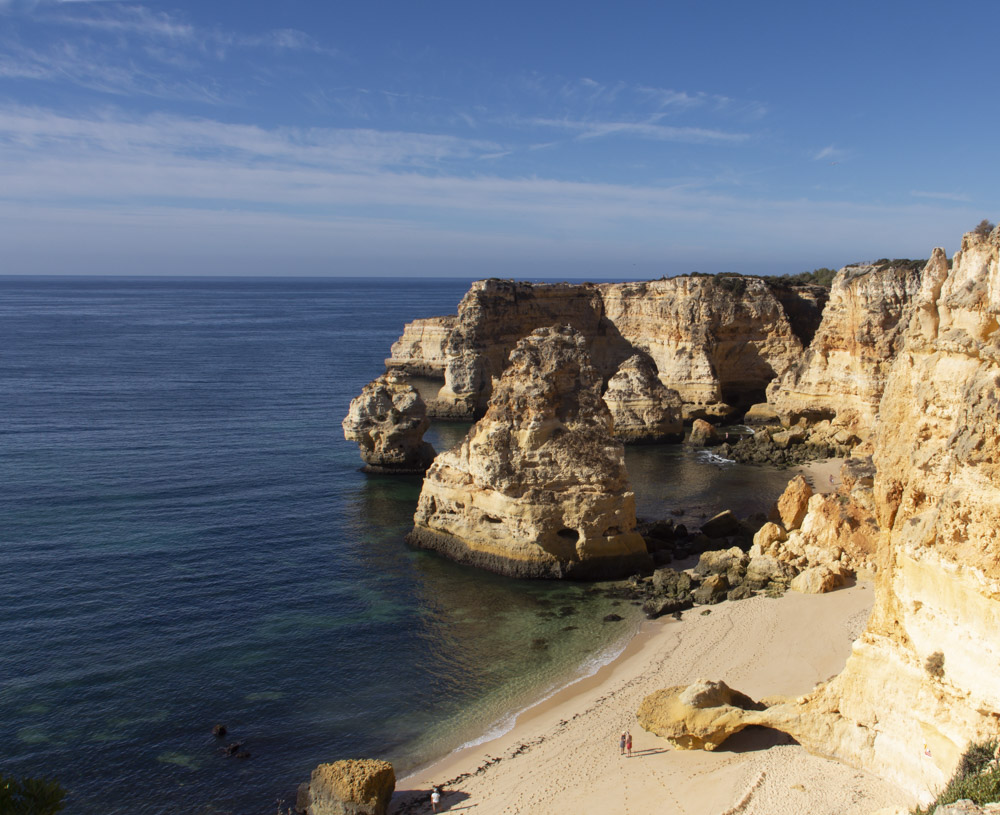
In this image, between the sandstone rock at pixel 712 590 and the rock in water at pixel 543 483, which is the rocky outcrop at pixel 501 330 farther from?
the sandstone rock at pixel 712 590

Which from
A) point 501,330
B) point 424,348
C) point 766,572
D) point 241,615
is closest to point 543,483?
point 766,572

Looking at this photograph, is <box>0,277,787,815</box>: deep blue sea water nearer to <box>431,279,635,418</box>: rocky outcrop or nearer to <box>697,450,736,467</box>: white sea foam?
<box>697,450,736,467</box>: white sea foam

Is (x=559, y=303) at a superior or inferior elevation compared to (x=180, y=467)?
superior

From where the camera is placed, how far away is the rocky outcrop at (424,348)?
282 feet

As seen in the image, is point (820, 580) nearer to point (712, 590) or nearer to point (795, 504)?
point (712, 590)

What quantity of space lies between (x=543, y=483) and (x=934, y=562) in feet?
55.4

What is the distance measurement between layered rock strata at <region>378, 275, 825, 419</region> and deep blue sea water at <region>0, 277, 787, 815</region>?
12.4 meters

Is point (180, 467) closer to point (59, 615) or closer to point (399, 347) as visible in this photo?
point (59, 615)

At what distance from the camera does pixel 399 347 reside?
9081cm

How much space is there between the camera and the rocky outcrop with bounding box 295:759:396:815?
15.8 metres

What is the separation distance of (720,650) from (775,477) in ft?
73.3

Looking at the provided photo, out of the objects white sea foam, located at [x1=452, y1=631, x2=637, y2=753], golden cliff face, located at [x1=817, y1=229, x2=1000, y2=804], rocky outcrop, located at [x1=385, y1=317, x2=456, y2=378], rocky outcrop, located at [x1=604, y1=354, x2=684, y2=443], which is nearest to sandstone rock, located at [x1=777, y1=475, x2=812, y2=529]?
white sea foam, located at [x1=452, y1=631, x2=637, y2=753]

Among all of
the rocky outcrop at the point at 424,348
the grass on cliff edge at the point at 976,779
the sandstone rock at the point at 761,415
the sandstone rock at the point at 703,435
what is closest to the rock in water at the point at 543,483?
the grass on cliff edge at the point at 976,779

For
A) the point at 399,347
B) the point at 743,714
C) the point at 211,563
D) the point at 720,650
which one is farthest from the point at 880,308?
the point at 399,347
